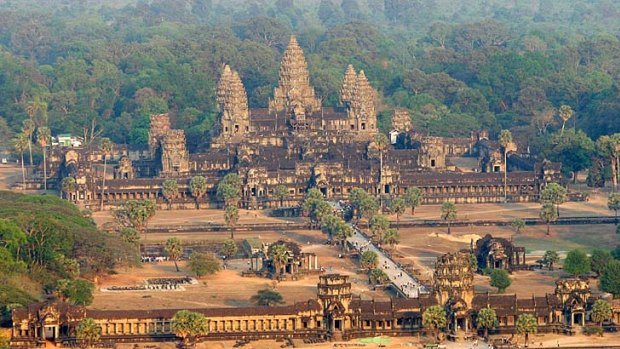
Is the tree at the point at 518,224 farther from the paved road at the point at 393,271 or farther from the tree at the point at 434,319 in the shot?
the tree at the point at 434,319

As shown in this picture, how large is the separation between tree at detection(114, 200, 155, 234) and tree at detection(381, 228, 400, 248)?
19.2 meters

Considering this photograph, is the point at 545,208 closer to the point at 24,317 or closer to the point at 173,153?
the point at 173,153

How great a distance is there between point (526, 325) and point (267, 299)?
18.6 m

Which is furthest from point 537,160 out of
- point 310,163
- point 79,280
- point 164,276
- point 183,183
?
point 79,280

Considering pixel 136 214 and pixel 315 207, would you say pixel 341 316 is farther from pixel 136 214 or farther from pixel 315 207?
pixel 315 207

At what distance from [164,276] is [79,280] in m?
12.8

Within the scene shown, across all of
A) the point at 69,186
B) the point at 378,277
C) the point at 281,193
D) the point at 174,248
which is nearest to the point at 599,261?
the point at 378,277

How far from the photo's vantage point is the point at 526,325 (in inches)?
4929

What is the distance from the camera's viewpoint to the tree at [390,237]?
159 m

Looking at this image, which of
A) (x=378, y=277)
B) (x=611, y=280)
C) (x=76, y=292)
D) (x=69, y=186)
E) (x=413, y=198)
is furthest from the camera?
(x=69, y=186)

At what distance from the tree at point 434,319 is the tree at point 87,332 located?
19.7 metres

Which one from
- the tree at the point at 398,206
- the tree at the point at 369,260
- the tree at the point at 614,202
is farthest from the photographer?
the tree at the point at 398,206

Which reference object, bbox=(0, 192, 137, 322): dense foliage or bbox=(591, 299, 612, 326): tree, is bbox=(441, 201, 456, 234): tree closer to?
bbox=(0, 192, 137, 322): dense foliage

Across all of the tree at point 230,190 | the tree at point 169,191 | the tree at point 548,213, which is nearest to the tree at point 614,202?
the tree at point 548,213
